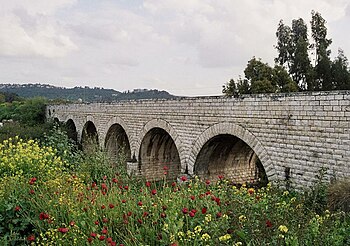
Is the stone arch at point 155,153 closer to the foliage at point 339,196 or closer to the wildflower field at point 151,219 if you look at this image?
the foliage at point 339,196

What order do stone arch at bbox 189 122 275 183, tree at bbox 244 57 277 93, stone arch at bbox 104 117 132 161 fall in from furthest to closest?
tree at bbox 244 57 277 93
stone arch at bbox 104 117 132 161
stone arch at bbox 189 122 275 183

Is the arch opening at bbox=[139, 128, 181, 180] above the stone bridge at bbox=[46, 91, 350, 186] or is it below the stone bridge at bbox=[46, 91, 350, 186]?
below

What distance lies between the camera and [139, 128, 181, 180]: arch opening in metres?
14.9

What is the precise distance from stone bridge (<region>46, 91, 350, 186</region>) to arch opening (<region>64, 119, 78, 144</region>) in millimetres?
7042

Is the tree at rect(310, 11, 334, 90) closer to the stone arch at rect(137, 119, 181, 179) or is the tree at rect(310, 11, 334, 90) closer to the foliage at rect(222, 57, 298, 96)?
the foliage at rect(222, 57, 298, 96)

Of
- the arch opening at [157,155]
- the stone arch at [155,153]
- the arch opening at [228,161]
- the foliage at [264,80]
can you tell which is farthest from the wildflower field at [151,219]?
the foliage at [264,80]

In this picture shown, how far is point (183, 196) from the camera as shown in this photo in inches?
183

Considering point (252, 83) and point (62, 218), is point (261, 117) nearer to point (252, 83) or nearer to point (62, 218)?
point (62, 218)

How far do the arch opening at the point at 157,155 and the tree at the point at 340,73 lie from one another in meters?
16.0

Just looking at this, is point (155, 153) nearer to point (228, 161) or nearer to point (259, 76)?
point (228, 161)

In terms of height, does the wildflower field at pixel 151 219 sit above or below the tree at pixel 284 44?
below

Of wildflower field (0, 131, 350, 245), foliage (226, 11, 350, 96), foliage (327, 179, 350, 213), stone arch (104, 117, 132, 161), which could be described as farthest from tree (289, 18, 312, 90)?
wildflower field (0, 131, 350, 245)

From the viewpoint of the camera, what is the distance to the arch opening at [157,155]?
14.9 metres

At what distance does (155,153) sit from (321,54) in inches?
721
